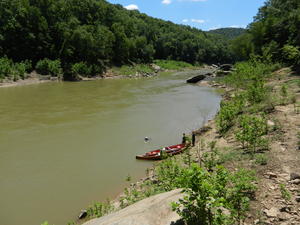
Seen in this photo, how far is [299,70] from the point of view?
2544cm

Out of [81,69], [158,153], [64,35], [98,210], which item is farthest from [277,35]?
[64,35]

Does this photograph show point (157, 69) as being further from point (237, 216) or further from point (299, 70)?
point (237, 216)

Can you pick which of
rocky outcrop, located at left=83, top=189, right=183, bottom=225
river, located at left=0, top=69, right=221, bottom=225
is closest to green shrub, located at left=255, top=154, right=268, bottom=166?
rocky outcrop, located at left=83, top=189, right=183, bottom=225

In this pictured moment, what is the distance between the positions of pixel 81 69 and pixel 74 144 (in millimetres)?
38957

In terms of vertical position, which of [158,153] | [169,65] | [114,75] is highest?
[169,65]

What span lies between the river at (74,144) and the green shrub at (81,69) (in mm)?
20772

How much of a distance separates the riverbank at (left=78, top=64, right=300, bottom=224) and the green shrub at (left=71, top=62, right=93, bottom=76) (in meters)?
39.8

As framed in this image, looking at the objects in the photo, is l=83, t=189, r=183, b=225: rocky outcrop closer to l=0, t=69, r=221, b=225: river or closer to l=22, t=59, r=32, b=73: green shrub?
l=0, t=69, r=221, b=225: river

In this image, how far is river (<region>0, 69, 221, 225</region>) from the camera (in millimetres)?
9727

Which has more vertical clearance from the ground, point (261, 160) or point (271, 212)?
point (261, 160)

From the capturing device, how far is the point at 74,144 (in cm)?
1552

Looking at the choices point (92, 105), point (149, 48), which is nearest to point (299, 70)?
point (92, 105)

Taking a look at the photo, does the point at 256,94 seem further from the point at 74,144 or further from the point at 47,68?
the point at 47,68

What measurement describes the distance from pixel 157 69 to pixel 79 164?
63.9 metres
